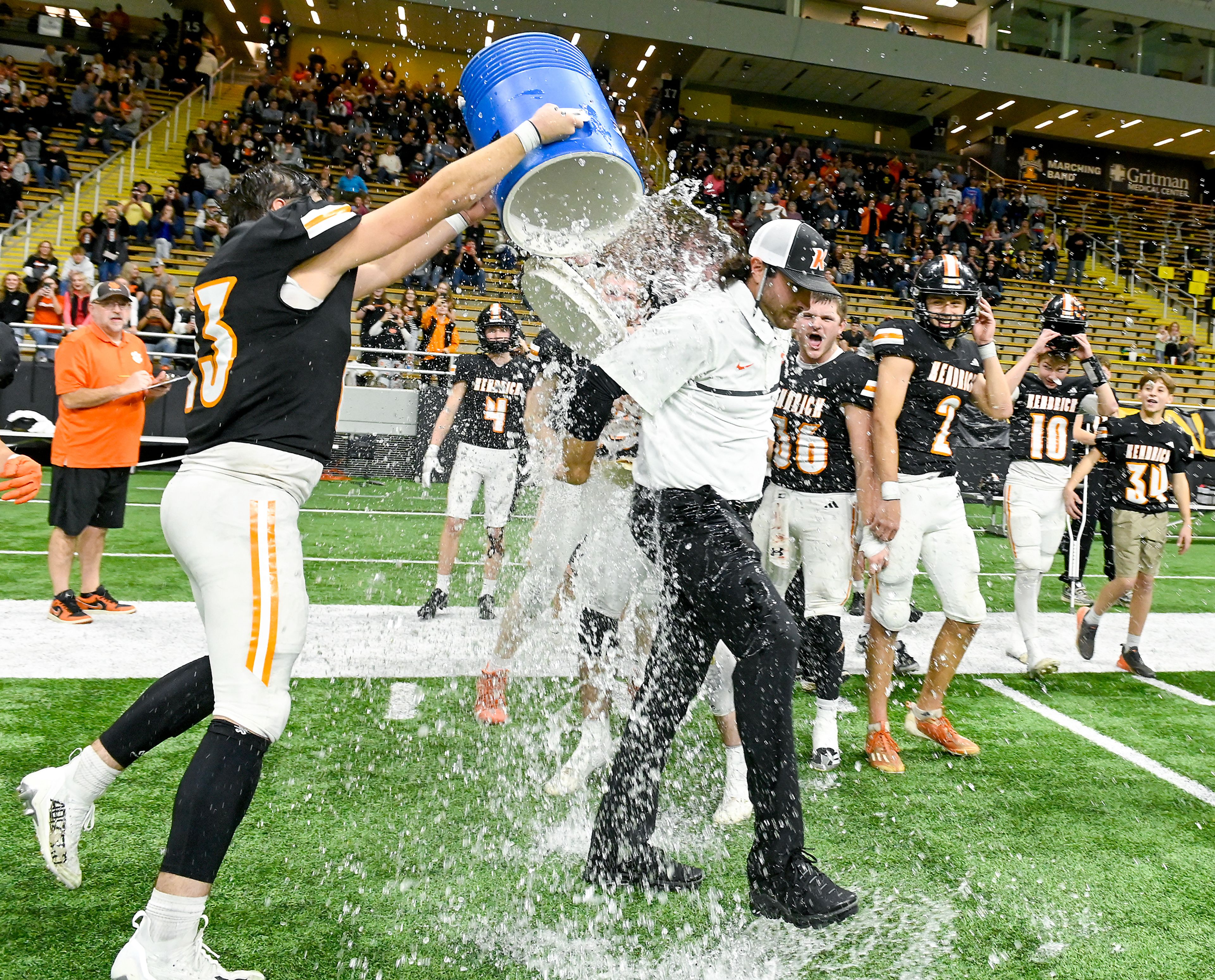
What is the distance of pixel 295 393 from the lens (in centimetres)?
239

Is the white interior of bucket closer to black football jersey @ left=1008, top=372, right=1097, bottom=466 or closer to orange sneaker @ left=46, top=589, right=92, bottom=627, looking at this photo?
black football jersey @ left=1008, top=372, right=1097, bottom=466

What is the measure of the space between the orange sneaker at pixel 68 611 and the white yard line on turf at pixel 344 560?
2.07 meters

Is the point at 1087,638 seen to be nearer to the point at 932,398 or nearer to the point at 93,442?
the point at 932,398

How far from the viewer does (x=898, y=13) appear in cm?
2841

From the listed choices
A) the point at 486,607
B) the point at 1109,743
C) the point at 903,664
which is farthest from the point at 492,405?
the point at 1109,743

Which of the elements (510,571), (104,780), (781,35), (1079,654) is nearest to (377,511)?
(510,571)

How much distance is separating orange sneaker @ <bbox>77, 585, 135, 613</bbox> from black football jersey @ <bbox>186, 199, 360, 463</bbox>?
4267mm

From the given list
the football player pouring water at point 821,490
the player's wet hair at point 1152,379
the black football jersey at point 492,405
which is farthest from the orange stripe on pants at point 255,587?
the player's wet hair at point 1152,379

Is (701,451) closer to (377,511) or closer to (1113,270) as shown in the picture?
(377,511)

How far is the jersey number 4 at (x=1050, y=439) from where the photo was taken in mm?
6102

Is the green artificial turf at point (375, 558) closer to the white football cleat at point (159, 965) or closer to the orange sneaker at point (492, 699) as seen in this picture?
the orange sneaker at point (492, 699)

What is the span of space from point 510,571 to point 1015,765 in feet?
14.4

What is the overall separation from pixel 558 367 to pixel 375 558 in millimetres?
5255

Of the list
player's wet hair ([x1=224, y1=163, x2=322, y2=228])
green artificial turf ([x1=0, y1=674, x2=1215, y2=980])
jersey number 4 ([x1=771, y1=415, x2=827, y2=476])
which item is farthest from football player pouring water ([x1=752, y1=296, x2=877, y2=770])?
player's wet hair ([x1=224, y1=163, x2=322, y2=228])
